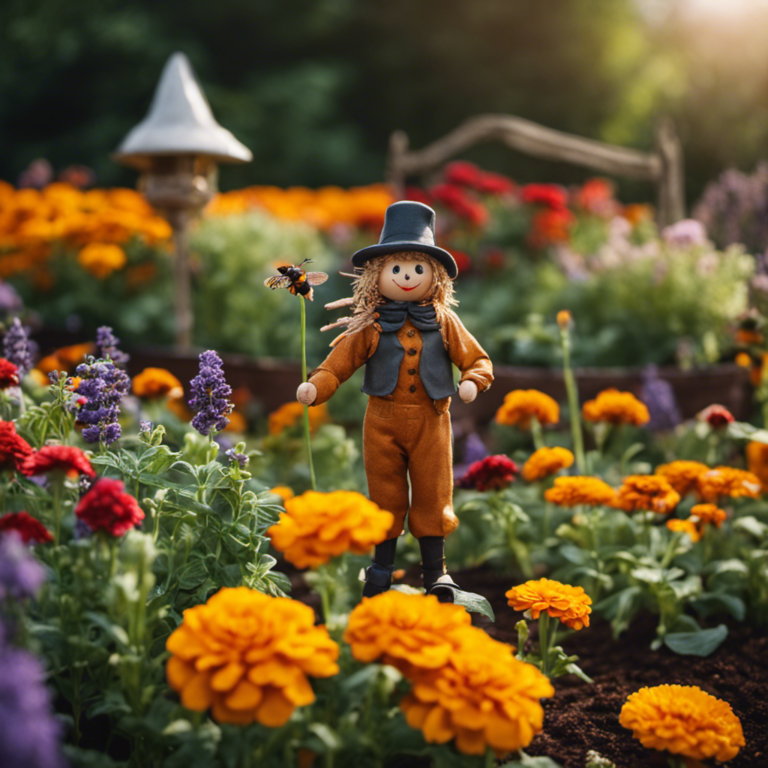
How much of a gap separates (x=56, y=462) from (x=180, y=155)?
2670 mm

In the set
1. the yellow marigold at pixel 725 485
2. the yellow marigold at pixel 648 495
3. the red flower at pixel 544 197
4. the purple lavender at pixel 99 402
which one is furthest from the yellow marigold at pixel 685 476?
the red flower at pixel 544 197

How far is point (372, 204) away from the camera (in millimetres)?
5922

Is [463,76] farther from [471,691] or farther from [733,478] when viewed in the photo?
[471,691]

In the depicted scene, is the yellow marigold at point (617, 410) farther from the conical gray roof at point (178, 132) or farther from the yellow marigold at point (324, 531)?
the conical gray roof at point (178, 132)

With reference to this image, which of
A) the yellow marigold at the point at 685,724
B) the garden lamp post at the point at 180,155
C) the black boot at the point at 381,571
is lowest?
the yellow marigold at the point at 685,724

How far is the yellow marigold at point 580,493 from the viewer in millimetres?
1969

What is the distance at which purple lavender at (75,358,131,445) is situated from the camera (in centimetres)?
164

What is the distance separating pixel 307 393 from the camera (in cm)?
174

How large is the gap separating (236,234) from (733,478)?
11.9 feet

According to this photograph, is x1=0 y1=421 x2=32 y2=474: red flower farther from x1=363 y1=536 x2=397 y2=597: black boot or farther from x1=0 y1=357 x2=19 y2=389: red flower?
x1=363 y1=536 x2=397 y2=597: black boot

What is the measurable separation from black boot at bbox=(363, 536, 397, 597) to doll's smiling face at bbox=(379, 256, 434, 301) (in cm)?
59

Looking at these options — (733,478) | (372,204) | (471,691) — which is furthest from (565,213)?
(471,691)

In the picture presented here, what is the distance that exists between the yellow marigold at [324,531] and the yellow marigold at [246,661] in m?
0.10

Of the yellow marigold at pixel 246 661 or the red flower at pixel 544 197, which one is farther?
the red flower at pixel 544 197
